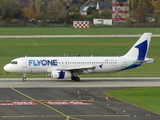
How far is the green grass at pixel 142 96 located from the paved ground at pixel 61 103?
1.16 metres

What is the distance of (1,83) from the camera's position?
2110 inches

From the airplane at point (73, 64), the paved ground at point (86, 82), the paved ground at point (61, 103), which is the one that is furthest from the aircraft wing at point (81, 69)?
the paved ground at point (61, 103)

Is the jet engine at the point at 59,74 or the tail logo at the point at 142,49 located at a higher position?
the tail logo at the point at 142,49

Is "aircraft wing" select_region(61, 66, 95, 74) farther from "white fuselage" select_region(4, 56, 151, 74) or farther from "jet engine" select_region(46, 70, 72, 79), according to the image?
"jet engine" select_region(46, 70, 72, 79)

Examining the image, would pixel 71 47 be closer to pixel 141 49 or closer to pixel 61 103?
pixel 141 49

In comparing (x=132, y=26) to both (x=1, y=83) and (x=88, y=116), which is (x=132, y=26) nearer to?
(x=1, y=83)

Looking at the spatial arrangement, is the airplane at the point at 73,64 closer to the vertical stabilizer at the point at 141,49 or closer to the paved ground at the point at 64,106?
the vertical stabilizer at the point at 141,49

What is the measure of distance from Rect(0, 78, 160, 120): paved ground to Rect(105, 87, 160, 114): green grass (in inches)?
45.8

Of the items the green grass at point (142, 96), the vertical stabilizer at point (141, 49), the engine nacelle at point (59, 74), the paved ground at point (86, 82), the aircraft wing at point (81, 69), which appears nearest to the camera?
the green grass at point (142, 96)

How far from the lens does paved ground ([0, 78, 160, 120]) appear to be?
3544 centimetres

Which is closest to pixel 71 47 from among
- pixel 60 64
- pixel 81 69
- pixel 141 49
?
pixel 141 49

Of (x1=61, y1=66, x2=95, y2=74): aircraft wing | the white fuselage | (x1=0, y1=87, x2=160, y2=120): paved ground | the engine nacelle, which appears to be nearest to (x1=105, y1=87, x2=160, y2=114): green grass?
(x1=0, y1=87, x2=160, y2=120): paved ground

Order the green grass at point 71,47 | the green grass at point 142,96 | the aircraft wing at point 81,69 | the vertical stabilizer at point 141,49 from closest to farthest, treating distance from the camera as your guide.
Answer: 1. the green grass at point 142,96
2. the aircraft wing at point 81,69
3. the vertical stabilizer at point 141,49
4. the green grass at point 71,47

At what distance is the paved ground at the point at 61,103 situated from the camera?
35.4 meters
